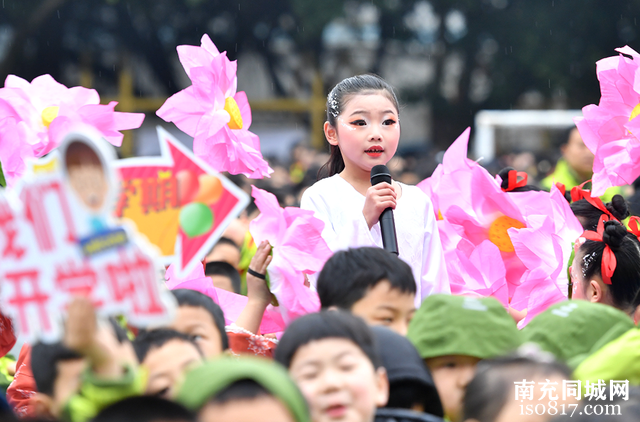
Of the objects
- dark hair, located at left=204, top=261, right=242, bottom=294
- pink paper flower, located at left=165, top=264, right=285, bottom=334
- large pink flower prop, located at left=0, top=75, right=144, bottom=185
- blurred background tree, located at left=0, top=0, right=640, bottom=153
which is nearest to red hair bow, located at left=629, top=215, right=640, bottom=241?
pink paper flower, located at left=165, top=264, right=285, bottom=334

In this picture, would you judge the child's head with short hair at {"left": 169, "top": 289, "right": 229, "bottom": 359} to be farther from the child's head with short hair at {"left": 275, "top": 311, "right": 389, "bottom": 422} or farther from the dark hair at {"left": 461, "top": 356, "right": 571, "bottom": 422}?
the dark hair at {"left": 461, "top": 356, "right": 571, "bottom": 422}

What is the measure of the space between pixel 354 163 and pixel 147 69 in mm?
11835

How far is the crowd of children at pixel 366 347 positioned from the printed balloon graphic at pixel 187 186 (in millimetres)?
240

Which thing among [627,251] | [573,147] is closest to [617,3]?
[573,147]

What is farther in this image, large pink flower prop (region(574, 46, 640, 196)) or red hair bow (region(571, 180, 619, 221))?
red hair bow (region(571, 180, 619, 221))

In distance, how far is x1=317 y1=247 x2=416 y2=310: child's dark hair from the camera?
1706mm

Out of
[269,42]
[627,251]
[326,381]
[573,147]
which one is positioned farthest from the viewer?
[269,42]

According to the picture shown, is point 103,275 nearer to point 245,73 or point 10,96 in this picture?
point 10,96

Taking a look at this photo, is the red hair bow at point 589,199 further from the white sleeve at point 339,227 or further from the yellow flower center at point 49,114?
the yellow flower center at point 49,114

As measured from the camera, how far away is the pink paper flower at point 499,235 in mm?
2256

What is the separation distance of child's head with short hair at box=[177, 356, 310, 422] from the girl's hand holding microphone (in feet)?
2.99

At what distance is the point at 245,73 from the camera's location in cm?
1363

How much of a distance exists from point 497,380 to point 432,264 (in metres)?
0.87

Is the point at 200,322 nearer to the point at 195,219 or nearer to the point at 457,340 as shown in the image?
the point at 195,219
